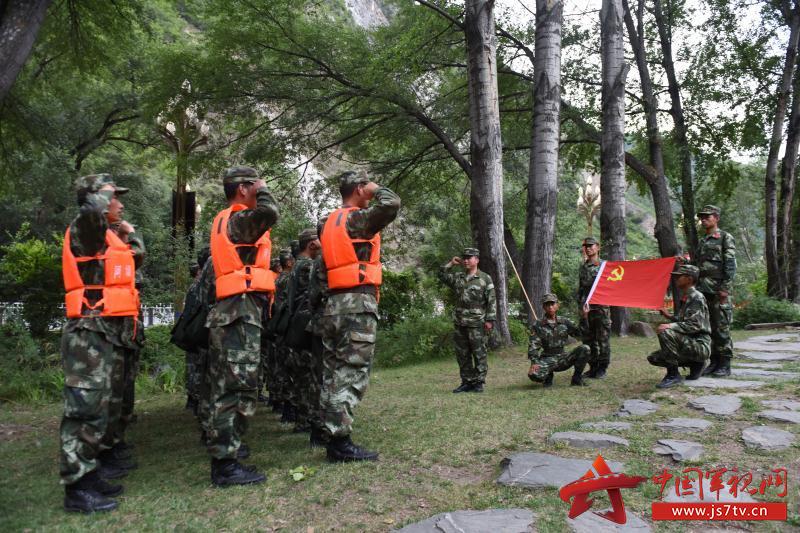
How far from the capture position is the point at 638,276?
718 cm

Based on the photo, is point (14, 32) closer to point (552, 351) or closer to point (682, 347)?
point (552, 351)

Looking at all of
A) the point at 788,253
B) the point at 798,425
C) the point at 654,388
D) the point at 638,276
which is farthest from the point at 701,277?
the point at 788,253

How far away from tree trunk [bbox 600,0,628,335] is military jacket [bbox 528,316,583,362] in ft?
19.5

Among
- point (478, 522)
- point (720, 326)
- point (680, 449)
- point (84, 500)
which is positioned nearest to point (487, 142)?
point (720, 326)

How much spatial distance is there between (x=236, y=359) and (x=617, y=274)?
17.5 ft

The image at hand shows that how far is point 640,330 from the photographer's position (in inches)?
512

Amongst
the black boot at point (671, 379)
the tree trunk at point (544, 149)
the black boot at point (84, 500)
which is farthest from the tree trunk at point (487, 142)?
the black boot at point (84, 500)

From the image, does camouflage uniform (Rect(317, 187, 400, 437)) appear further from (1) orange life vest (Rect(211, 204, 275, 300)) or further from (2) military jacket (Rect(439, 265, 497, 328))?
(2) military jacket (Rect(439, 265, 497, 328))

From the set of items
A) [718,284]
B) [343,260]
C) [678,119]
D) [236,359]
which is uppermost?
[678,119]

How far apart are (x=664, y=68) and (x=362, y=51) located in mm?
10065

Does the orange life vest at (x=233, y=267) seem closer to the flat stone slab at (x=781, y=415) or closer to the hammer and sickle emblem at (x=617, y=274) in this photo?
the flat stone slab at (x=781, y=415)

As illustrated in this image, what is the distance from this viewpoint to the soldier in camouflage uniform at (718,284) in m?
6.79

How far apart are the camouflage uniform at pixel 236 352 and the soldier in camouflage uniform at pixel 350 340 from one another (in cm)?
60

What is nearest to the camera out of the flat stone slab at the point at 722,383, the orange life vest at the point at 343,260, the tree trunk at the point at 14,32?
the orange life vest at the point at 343,260
